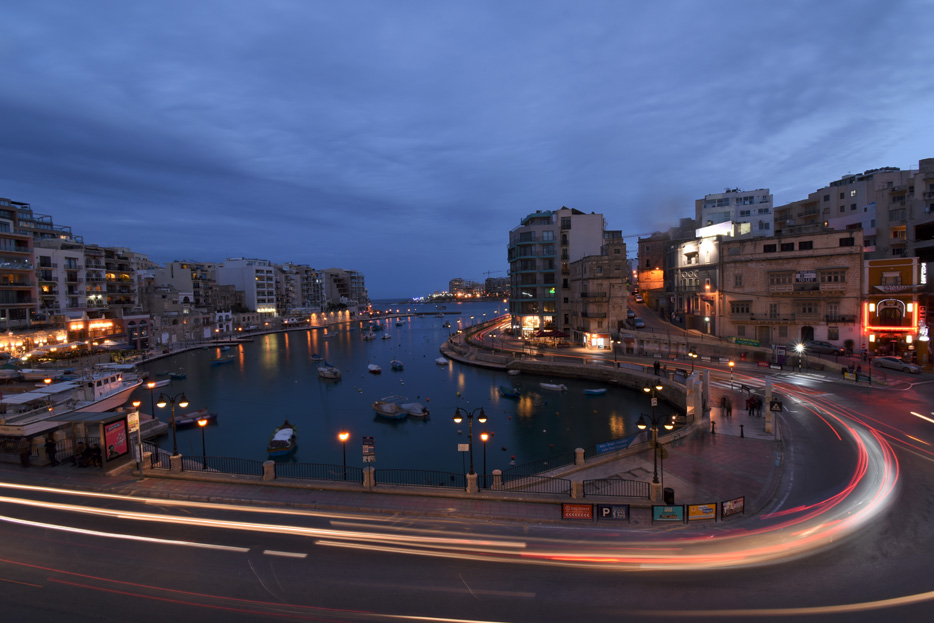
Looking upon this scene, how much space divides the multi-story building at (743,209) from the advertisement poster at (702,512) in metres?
67.6

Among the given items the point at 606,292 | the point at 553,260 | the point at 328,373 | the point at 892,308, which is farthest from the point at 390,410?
the point at 892,308

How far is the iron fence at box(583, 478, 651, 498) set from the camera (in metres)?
16.2

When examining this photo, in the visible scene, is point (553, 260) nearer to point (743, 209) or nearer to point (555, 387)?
point (555, 387)

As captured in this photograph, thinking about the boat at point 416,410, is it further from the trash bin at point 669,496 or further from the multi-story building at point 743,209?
the multi-story building at point 743,209

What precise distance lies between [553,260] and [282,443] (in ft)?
163

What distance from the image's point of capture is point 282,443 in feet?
101

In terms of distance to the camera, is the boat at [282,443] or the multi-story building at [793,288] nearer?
the boat at [282,443]

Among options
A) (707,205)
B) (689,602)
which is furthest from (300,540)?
(707,205)

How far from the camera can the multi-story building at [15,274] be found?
53.2 metres

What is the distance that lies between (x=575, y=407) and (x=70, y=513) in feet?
113

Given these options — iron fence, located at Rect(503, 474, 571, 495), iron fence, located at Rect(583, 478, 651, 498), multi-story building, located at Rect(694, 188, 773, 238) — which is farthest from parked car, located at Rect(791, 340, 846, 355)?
iron fence, located at Rect(503, 474, 571, 495)

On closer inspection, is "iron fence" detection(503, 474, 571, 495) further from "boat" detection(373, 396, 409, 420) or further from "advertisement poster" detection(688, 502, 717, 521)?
"boat" detection(373, 396, 409, 420)

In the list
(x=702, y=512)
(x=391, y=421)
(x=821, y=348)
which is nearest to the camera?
(x=702, y=512)

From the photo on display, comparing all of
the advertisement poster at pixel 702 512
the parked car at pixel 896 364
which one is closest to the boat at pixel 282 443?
the advertisement poster at pixel 702 512
